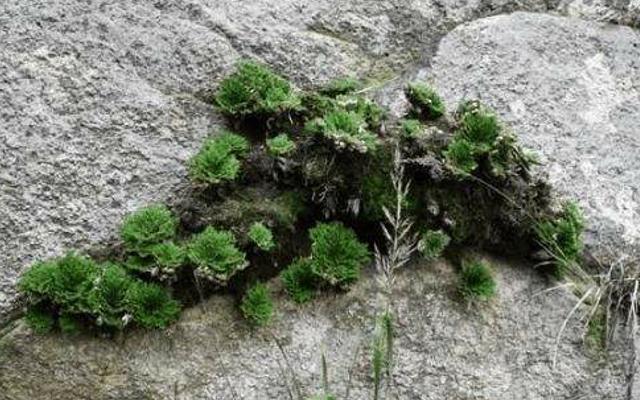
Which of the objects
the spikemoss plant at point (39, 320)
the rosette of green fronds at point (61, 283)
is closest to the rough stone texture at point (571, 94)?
the rosette of green fronds at point (61, 283)

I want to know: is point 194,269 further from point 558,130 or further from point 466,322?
point 558,130

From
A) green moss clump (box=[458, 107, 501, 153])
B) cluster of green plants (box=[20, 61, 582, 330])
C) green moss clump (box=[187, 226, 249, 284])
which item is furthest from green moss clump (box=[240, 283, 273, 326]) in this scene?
green moss clump (box=[458, 107, 501, 153])

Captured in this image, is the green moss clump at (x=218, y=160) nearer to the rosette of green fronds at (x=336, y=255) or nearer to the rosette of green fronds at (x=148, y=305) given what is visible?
the rosette of green fronds at (x=336, y=255)

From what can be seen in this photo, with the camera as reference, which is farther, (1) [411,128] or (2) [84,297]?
(1) [411,128]

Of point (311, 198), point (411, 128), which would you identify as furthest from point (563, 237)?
point (311, 198)

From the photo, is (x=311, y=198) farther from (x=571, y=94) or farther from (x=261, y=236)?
(x=571, y=94)

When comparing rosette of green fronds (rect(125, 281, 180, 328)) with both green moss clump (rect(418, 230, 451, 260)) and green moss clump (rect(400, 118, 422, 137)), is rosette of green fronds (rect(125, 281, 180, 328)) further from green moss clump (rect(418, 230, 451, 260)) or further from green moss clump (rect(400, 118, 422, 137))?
green moss clump (rect(400, 118, 422, 137))
